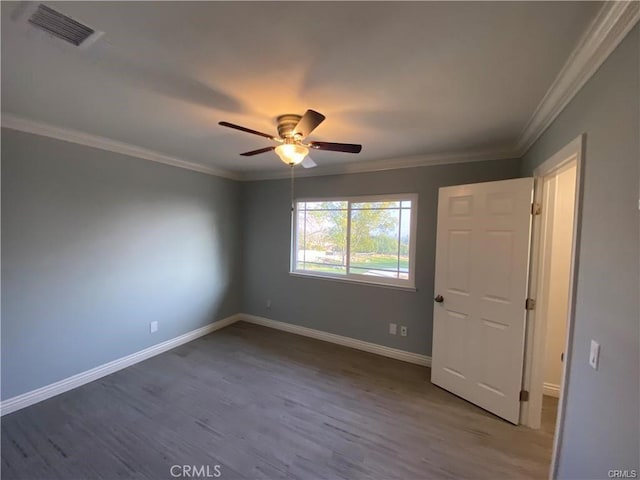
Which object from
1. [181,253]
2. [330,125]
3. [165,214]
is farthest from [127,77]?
[181,253]

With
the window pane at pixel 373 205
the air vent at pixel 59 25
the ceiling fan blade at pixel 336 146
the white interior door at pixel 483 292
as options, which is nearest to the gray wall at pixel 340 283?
the window pane at pixel 373 205

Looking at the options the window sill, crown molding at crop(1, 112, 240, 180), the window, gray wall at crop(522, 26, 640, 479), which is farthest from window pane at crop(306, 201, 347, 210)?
gray wall at crop(522, 26, 640, 479)

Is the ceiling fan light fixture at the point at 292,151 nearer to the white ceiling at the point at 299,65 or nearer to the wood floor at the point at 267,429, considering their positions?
the white ceiling at the point at 299,65

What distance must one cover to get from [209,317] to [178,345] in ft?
1.92

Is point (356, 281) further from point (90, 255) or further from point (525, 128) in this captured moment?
point (90, 255)

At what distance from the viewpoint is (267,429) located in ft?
7.32

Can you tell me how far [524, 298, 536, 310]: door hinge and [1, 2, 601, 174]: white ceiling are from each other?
55.0 inches

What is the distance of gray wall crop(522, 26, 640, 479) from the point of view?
1.05 meters

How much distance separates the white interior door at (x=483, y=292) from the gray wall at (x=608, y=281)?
0.83 m

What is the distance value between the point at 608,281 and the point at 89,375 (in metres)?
4.05

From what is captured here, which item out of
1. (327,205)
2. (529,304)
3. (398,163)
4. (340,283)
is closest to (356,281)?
(340,283)

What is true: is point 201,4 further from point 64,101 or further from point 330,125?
point 64,101

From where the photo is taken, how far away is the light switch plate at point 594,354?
126cm

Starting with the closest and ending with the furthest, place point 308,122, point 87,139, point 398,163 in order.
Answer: point 308,122
point 87,139
point 398,163
